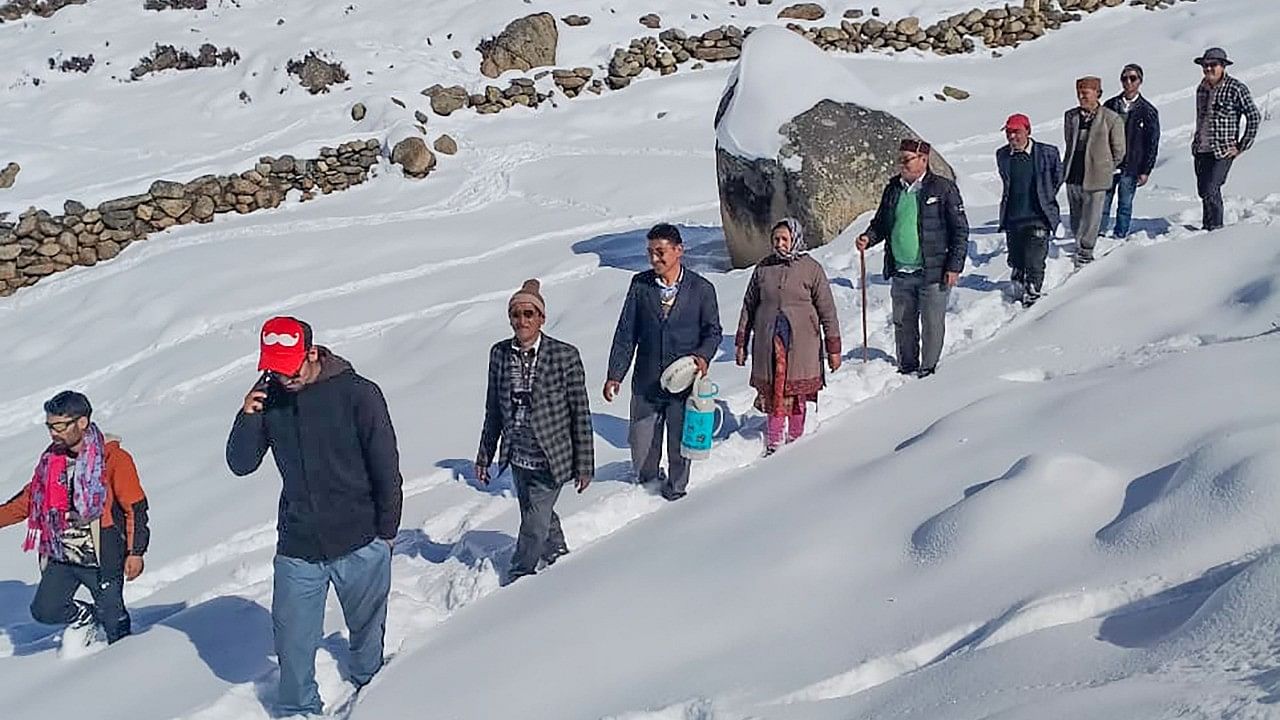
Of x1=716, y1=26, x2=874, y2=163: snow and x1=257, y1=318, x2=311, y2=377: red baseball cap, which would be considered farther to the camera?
x1=716, y1=26, x2=874, y2=163: snow

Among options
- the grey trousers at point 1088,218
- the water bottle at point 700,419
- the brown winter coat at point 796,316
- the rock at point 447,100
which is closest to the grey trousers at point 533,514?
the water bottle at point 700,419

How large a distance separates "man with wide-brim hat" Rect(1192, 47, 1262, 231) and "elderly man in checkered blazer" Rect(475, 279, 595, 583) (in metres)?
6.11

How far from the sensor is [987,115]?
55.3ft

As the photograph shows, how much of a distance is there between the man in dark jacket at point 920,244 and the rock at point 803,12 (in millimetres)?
13394

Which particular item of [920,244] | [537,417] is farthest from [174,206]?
[537,417]

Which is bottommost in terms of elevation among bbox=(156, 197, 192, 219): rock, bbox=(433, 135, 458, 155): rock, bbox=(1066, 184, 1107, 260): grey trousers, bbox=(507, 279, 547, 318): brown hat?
bbox=(1066, 184, 1107, 260): grey trousers

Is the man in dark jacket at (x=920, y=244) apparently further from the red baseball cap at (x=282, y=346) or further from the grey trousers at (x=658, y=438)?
the red baseball cap at (x=282, y=346)

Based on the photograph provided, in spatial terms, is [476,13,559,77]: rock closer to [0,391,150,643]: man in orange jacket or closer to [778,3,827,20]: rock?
[778,3,827,20]: rock

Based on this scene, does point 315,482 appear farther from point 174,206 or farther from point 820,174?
point 174,206

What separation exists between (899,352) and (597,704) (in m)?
4.12

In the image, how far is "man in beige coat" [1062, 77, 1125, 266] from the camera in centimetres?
905

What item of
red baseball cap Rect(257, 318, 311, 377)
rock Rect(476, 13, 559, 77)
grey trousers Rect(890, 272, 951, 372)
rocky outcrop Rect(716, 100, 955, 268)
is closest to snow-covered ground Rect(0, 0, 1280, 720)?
grey trousers Rect(890, 272, 951, 372)

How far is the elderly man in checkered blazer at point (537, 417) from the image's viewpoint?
5367 millimetres

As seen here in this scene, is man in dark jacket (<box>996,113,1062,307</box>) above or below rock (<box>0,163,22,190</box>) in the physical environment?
below
